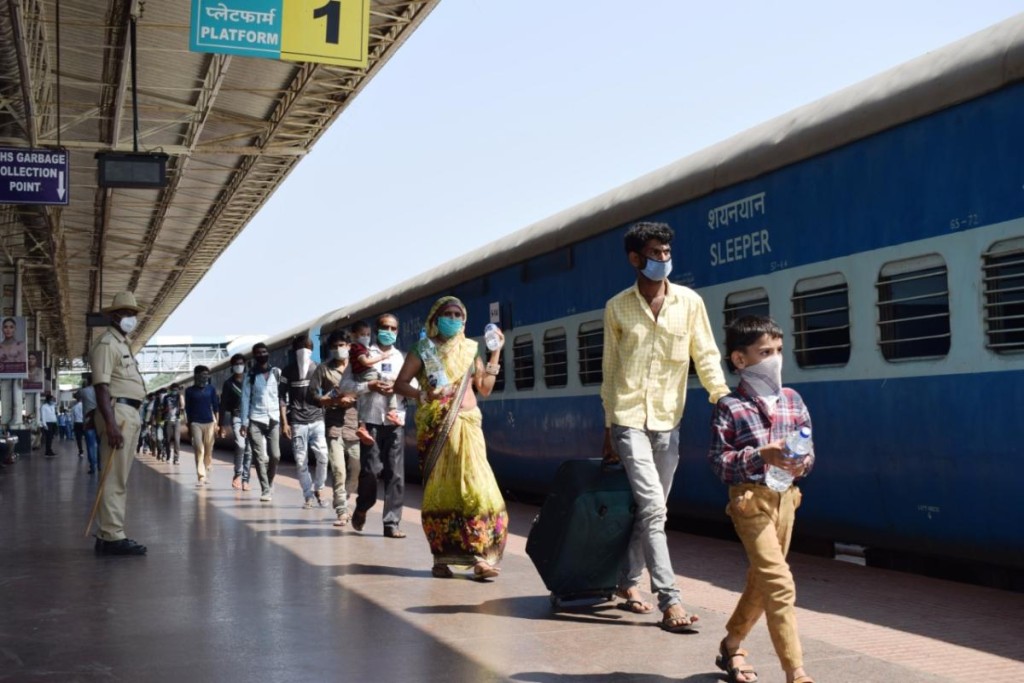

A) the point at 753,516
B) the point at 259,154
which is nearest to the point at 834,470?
the point at 753,516

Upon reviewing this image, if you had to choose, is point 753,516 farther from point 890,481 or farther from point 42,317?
point 42,317

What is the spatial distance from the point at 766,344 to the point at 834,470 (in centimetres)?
336

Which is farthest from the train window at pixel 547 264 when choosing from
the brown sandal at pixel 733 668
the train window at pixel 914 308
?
the brown sandal at pixel 733 668

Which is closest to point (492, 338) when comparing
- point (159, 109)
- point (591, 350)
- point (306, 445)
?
point (591, 350)

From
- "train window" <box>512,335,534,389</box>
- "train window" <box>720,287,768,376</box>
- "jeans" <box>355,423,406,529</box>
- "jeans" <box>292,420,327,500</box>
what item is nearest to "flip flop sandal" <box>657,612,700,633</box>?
"train window" <box>720,287,768,376</box>

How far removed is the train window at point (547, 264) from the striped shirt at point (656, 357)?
19.1ft

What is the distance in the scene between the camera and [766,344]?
5219 mm

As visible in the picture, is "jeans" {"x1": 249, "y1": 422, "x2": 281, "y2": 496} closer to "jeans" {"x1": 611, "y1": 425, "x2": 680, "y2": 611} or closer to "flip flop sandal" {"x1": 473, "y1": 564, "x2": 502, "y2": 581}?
"flip flop sandal" {"x1": 473, "y1": 564, "x2": 502, "y2": 581}

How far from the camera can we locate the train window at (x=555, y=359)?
13.0 m

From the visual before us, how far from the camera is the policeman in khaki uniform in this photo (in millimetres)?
10305

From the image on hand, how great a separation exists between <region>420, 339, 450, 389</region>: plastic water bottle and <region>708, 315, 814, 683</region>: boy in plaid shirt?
149 inches

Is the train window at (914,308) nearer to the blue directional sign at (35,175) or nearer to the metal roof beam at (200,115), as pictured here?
the metal roof beam at (200,115)

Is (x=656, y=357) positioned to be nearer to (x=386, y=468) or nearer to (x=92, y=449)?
(x=386, y=468)

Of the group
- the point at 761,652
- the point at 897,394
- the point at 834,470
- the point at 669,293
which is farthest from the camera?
the point at 834,470
